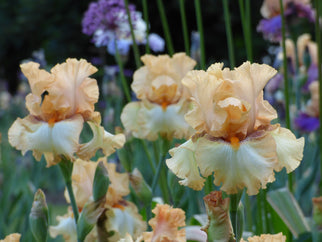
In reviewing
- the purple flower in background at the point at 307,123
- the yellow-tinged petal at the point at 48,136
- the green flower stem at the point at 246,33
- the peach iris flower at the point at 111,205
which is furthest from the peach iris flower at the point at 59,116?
the purple flower in background at the point at 307,123

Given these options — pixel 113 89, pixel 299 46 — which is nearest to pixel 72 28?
pixel 113 89

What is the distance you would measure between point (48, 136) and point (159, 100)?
0.45 meters

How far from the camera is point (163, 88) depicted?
1.15m

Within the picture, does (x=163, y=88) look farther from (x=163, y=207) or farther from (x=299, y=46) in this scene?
(x=299, y=46)

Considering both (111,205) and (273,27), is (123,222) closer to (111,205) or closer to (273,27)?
(111,205)

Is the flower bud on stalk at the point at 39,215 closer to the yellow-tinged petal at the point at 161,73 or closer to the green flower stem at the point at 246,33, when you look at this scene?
the yellow-tinged petal at the point at 161,73

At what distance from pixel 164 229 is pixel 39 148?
0.27 meters

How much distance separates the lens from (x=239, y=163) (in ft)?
1.94

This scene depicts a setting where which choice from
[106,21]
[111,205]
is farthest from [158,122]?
[106,21]

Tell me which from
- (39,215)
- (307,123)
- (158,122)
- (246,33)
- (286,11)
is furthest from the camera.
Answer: (286,11)

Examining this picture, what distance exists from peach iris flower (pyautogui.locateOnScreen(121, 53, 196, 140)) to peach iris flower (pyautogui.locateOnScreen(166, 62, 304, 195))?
44 cm

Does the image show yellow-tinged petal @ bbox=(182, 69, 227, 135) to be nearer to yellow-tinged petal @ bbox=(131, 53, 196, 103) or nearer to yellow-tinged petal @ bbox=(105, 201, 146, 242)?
yellow-tinged petal @ bbox=(105, 201, 146, 242)

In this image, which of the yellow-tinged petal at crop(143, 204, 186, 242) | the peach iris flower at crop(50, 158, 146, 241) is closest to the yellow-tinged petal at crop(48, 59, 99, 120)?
the peach iris flower at crop(50, 158, 146, 241)

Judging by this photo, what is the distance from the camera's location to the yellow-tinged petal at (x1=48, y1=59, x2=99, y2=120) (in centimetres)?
80
